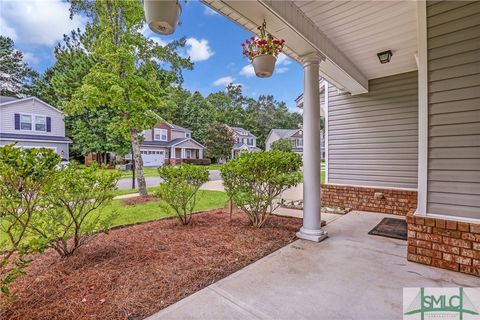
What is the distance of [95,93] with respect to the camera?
6246 mm

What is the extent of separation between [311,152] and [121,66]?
6030 mm

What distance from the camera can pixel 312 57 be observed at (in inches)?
133

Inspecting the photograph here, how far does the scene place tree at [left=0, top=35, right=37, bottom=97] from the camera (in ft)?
72.2

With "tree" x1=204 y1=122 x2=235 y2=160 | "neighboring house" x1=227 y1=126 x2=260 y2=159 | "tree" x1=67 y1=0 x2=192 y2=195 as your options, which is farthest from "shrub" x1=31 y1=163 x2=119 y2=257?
"neighboring house" x1=227 y1=126 x2=260 y2=159

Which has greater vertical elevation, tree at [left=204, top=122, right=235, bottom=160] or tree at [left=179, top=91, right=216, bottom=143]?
tree at [left=179, top=91, right=216, bottom=143]

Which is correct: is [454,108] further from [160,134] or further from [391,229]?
[160,134]

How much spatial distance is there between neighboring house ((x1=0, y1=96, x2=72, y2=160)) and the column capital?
15279mm

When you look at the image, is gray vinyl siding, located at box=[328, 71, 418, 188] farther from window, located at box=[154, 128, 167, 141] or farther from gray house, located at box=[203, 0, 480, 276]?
window, located at box=[154, 128, 167, 141]

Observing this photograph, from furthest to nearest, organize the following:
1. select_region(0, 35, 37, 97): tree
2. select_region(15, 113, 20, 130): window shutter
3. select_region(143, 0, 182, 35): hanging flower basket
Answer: select_region(0, 35, 37, 97): tree < select_region(15, 113, 20, 130): window shutter < select_region(143, 0, 182, 35): hanging flower basket

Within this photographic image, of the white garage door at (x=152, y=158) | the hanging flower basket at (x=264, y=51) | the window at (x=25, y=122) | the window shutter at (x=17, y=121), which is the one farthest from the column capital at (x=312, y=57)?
the white garage door at (x=152, y=158)

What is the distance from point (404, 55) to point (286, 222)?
12.0 feet

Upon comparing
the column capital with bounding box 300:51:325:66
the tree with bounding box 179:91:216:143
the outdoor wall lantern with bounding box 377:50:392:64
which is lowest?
the column capital with bounding box 300:51:325:66

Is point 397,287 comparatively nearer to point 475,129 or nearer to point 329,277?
point 329,277

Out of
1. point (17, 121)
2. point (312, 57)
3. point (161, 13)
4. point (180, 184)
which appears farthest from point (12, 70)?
point (161, 13)
